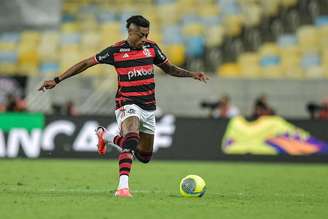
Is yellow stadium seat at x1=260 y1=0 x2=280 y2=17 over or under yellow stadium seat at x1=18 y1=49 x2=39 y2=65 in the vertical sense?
over

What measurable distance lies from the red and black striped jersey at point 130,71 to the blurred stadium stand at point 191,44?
41.4ft

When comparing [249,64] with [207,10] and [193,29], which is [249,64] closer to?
[193,29]

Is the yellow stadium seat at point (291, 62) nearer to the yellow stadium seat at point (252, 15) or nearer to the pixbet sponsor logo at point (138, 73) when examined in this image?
the yellow stadium seat at point (252, 15)

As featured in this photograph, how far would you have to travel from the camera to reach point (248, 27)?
26844mm

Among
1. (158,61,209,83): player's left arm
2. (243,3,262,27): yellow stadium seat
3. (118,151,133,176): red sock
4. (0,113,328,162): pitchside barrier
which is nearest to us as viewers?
(118,151,133,176): red sock

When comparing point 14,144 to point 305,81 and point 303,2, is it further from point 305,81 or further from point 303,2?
point 303,2

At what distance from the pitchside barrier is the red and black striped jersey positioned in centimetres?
966

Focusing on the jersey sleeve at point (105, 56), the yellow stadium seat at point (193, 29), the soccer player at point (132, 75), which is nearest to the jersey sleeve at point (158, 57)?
the soccer player at point (132, 75)

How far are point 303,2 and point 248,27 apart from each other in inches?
80.4

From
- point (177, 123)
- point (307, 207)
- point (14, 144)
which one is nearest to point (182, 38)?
point (177, 123)

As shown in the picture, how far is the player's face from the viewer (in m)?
10.7

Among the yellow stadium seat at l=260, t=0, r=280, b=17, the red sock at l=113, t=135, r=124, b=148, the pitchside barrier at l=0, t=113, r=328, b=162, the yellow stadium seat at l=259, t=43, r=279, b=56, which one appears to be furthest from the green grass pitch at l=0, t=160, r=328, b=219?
the yellow stadium seat at l=260, t=0, r=280, b=17

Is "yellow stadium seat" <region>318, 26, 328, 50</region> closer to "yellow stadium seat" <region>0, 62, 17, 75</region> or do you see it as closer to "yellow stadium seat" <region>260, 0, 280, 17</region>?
"yellow stadium seat" <region>260, 0, 280, 17</region>

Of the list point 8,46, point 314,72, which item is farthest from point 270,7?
point 8,46
